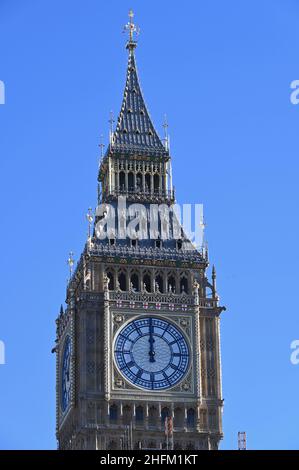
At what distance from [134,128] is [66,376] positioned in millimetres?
17203

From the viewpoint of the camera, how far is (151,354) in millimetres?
121000

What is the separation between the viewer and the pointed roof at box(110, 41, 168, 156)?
129750mm

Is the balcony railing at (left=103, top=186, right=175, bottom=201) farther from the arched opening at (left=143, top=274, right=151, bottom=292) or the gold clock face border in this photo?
the gold clock face border

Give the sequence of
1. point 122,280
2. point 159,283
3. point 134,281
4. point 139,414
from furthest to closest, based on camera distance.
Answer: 1. point 159,283
2. point 134,281
3. point 122,280
4. point 139,414

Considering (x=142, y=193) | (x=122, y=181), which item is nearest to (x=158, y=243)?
(x=142, y=193)

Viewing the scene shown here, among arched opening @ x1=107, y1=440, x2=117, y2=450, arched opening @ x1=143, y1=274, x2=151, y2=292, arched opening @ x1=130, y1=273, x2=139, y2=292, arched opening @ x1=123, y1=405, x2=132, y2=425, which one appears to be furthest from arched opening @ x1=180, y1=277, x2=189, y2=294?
arched opening @ x1=107, y1=440, x2=117, y2=450

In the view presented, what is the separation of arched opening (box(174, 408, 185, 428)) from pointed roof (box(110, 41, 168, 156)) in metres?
17.5

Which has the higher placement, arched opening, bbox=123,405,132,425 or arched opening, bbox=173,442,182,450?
arched opening, bbox=123,405,132,425

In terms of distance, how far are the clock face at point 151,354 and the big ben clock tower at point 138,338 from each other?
0.19ft

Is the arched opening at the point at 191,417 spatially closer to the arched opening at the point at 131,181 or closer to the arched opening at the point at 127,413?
the arched opening at the point at 127,413

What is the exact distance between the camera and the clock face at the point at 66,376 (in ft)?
404

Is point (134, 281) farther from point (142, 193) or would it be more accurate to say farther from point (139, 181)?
point (139, 181)

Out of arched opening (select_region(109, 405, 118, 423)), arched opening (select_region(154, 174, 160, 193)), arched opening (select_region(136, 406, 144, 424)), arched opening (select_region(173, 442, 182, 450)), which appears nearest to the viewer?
arched opening (select_region(173, 442, 182, 450))
